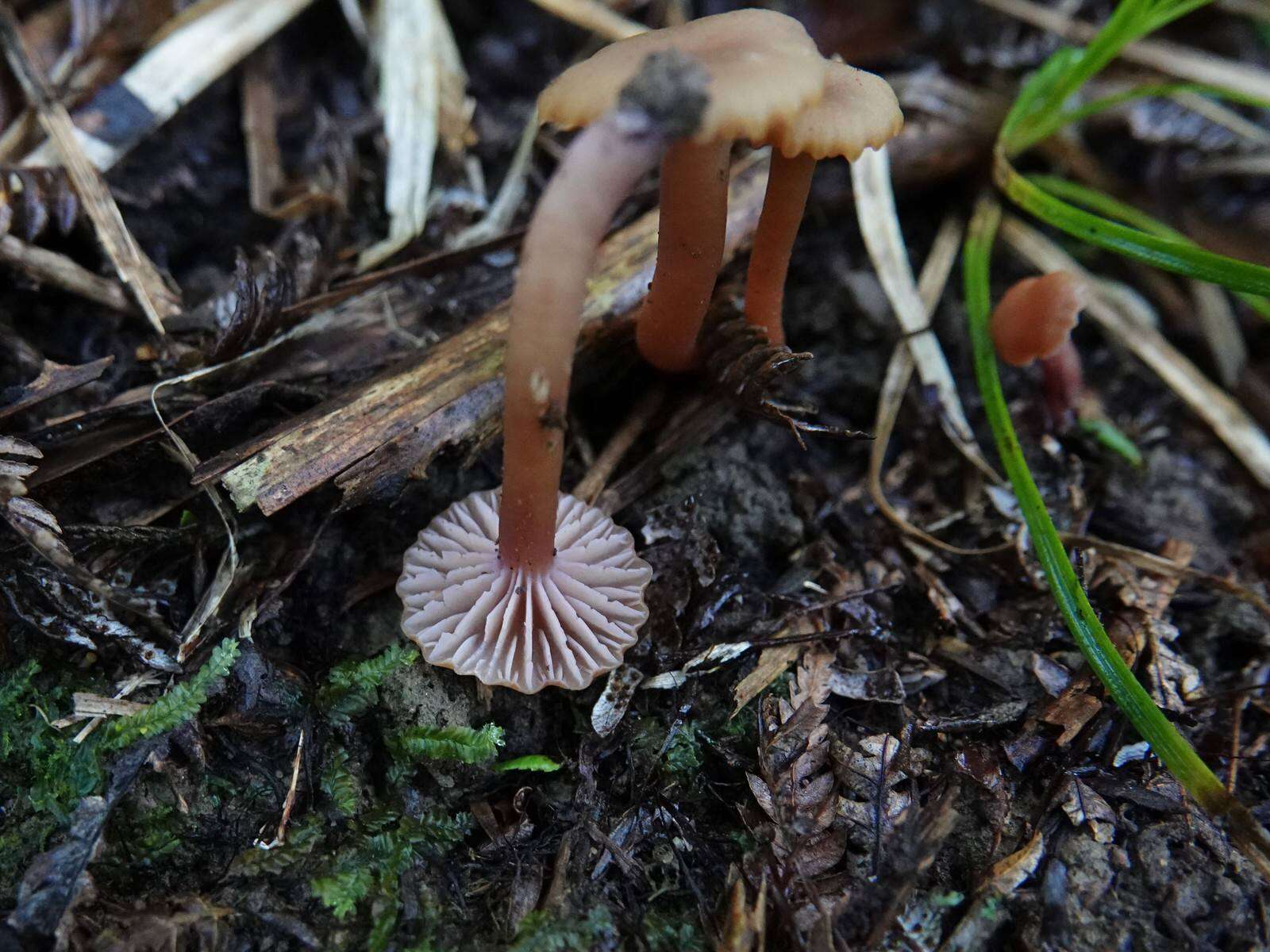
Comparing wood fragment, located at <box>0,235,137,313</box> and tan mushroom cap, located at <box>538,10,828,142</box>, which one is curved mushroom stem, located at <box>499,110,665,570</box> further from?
wood fragment, located at <box>0,235,137,313</box>

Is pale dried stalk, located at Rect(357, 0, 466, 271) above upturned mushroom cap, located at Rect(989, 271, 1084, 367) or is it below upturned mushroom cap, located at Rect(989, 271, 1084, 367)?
above

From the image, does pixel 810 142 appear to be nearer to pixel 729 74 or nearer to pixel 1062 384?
pixel 729 74

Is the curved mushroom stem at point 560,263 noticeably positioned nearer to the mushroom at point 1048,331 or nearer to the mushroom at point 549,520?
the mushroom at point 549,520

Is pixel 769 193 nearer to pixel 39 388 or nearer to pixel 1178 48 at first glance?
pixel 39 388

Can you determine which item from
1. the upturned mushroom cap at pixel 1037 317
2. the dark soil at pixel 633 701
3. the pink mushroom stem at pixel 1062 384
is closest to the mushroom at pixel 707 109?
the dark soil at pixel 633 701

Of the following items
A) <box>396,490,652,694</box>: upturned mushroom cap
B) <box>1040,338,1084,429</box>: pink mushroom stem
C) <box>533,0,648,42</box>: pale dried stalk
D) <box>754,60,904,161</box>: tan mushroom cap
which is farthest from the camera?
<box>533,0,648,42</box>: pale dried stalk

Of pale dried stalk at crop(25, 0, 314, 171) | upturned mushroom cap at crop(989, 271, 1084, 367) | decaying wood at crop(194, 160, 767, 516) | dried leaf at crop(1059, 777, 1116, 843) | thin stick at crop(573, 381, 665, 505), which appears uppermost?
pale dried stalk at crop(25, 0, 314, 171)

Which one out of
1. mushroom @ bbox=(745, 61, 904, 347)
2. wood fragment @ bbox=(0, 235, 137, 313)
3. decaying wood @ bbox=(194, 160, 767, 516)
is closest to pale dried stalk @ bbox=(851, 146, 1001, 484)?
mushroom @ bbox=(745, 61, 904, 347)
